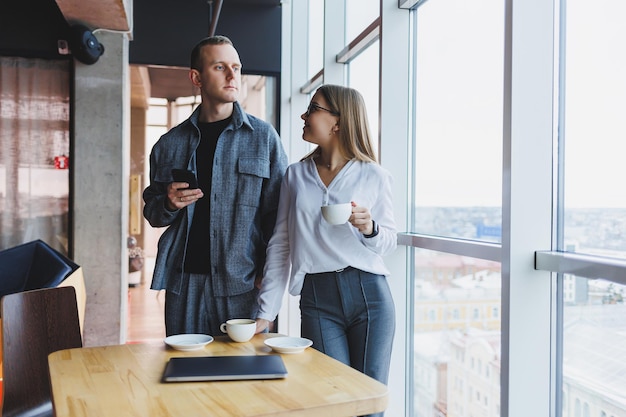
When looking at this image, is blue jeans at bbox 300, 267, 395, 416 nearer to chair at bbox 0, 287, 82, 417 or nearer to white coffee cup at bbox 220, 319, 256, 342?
white coffee cup at bbox 220, 319, 256, 342

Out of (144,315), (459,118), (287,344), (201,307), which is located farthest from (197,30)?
(287,344)

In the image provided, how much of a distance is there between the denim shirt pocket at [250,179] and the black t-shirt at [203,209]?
12 centimetres

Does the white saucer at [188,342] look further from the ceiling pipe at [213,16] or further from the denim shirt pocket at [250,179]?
the ceiling pipe at [213,16]

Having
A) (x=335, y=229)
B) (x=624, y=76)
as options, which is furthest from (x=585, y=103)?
(x=335, y=229)

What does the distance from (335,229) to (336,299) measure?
0.24 m

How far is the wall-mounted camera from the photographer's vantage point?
4711 millimetres

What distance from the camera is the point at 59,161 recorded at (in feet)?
16.7

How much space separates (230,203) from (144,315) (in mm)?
5409

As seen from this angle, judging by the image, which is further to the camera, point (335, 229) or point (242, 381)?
point (335, 229)

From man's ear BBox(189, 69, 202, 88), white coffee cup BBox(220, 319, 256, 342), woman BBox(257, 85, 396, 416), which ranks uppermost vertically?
man's ear BBox(189, 69, 202, 88)

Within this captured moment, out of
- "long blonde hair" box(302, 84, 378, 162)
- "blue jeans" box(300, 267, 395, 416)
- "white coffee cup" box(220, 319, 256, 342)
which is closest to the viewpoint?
"white coffee cup" box(220, 319, 256, 342)

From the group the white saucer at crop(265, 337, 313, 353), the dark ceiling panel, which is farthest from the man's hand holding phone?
the dark ceiling panel

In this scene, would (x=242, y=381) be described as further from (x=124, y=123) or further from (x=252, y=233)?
(x=124, y=123)

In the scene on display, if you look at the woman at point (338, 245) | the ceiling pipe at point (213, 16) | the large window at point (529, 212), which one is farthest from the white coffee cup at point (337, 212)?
the ceiling pipe at point (213, 16)
